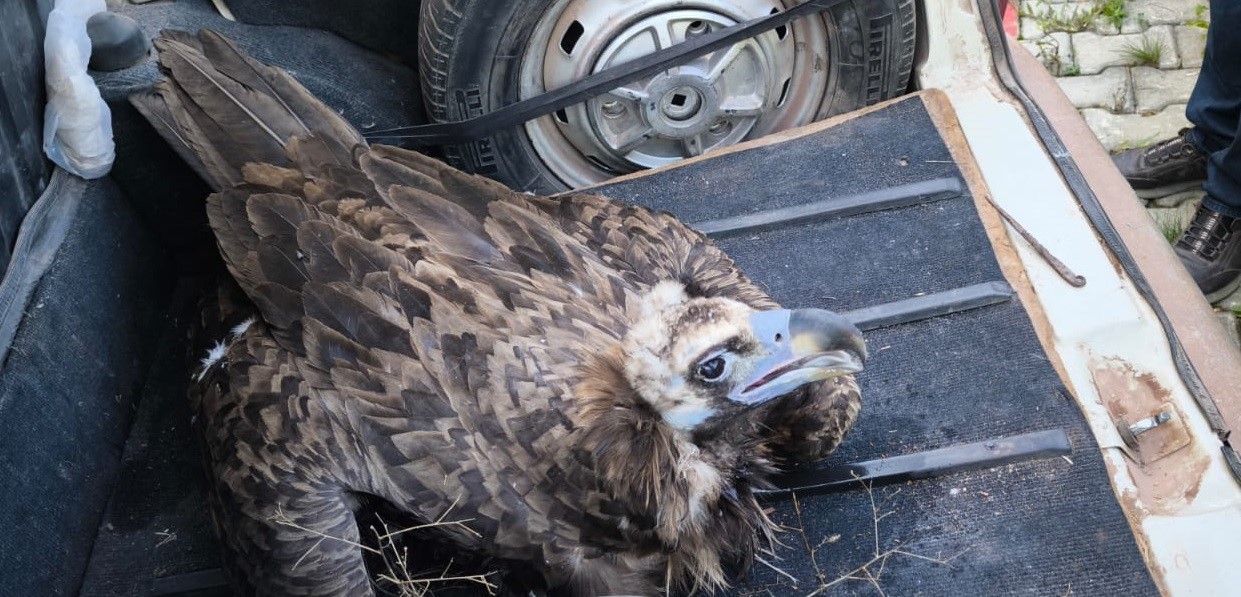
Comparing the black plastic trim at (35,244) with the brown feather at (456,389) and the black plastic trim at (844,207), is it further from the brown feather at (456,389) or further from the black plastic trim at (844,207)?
the black plastic trim at (844,207)

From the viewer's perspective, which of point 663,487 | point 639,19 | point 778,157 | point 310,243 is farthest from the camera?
point 778,157

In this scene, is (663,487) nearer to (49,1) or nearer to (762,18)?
(762,18)

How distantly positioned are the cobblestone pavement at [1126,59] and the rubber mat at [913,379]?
1491 millimetres

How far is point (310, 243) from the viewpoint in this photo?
7.50ft

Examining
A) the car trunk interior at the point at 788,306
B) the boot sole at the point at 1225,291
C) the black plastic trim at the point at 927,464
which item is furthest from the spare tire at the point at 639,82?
the boot sole at the point at 1225,291

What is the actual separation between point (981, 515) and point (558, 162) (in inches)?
65.0

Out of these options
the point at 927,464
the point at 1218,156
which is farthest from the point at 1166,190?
the point at 927,464

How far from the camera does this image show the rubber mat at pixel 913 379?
237 cm

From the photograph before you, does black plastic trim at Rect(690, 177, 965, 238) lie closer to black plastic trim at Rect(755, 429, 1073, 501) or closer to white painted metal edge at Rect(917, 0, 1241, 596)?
white painted metal edge at Rect(917, 0, 1241, 596)

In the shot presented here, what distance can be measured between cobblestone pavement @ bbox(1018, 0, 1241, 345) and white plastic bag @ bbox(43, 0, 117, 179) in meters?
3.55

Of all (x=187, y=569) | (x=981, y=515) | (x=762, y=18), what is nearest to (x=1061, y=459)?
(x=981, y=515)

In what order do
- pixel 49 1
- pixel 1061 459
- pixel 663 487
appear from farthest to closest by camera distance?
pixel 49 1 → pixel 1061 459 → pixel 663 487

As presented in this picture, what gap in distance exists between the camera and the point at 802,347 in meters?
1.90

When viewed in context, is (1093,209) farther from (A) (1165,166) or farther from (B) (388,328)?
(B) (388,328)
